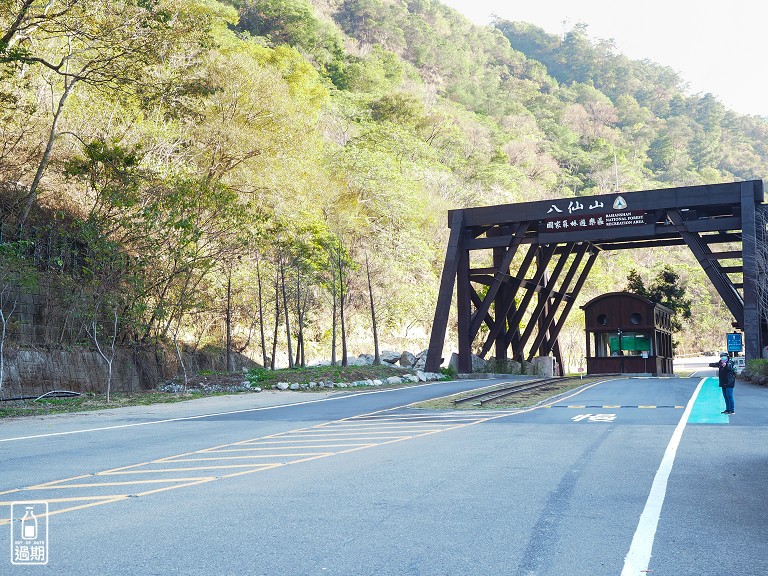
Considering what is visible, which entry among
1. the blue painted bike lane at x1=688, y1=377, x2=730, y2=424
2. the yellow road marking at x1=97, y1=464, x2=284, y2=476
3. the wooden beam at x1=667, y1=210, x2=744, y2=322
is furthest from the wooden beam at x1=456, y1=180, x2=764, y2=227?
the yellow road marking at x1=97, y1=464, x2=284, y2=476

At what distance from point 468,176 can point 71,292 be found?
136 ft

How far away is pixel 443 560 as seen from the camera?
4652mm

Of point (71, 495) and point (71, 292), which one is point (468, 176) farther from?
point (71, 495)

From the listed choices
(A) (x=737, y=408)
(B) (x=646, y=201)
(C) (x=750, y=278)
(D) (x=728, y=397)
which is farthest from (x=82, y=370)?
(C) (x=750, y=278)

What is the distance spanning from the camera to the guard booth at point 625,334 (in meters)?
36.6

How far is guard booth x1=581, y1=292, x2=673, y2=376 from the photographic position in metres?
36.6

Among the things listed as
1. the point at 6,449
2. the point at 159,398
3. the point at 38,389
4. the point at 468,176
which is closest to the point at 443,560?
the point at 6,449

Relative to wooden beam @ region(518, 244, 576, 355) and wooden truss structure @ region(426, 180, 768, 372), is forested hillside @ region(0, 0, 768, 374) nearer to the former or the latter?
wooden truss structure @ region(426, 180, 768, 372)

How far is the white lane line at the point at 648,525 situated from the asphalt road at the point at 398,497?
0.02 meters

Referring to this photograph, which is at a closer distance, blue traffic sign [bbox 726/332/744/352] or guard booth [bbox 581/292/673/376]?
guard booth [bbox 581/292/673/376]

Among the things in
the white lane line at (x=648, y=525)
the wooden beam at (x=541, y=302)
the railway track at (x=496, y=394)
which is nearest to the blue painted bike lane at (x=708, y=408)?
the white lane line at (x=648, y=525)

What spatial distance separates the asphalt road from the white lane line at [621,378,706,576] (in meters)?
0.02

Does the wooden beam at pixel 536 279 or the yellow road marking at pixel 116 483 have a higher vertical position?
the wooden beam at pixel 536 279

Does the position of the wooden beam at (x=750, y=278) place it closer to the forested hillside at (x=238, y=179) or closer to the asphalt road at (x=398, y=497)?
the forested hillside at (x=238, y=179)
